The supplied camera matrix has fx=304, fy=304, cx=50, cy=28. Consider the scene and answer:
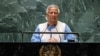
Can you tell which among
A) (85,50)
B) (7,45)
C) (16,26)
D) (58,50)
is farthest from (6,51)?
(16,26)

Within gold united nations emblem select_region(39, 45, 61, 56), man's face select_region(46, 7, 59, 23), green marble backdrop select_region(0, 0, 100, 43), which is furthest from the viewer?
green marble backdrop select_region(0, 0, 100, 43)

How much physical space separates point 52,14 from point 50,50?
58 centimetres

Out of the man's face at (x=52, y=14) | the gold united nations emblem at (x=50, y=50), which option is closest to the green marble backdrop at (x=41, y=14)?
the man's face at (x=52, y=14)

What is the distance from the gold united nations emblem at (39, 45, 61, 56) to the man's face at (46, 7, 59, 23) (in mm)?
538

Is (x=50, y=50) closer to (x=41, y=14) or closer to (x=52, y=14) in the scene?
(x=52, y=14)

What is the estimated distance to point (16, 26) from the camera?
476 centimetres

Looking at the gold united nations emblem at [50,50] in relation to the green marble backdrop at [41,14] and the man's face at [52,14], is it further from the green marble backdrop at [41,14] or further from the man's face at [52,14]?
the green marble backdrop at [41,14]

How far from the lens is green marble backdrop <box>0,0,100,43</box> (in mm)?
4766

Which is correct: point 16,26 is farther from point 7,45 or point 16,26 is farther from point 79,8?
point 7,45

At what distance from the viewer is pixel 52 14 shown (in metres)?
2.75

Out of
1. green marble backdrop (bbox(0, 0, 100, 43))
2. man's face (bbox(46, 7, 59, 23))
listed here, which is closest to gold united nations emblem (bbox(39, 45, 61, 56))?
man's face (bbox(46, 7, 59, 23))

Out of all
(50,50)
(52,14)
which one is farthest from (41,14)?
(50,50)

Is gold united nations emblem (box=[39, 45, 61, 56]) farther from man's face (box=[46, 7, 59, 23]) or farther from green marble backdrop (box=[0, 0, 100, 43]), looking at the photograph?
green marble backdrop (box=[0, 0, 100, 43])

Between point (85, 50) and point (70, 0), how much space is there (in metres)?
2.62
